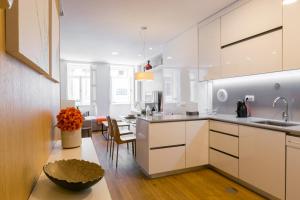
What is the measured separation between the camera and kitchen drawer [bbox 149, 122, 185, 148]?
106 inches

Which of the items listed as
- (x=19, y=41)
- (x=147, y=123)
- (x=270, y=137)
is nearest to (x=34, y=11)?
(x=19, y=41)

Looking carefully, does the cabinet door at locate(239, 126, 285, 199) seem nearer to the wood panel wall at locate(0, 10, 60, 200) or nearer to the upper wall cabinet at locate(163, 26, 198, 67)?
the upper wall cabinet at locate(163, 26, 198, 67)

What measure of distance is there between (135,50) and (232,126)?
384 centimetres

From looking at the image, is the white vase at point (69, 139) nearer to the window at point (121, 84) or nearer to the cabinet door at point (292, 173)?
the cabinet door at point (292, 173)

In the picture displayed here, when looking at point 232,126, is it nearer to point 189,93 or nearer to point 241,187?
point 241,187

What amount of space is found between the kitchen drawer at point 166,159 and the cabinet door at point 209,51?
4.71 feet

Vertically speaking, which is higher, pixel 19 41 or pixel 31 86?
pixel 19 41

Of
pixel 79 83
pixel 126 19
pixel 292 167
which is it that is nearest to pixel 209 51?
pixel 126 19

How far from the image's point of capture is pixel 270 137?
209cm

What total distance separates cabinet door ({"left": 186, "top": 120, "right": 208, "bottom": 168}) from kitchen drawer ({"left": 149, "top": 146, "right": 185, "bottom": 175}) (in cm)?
13

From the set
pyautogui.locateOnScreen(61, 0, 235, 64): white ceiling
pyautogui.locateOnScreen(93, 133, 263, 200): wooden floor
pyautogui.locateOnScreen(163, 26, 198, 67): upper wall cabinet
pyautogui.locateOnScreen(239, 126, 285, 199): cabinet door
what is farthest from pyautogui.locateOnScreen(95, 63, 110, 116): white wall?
pyautogui.locateOnScreen(239, 126, 285, 199): cabinet door

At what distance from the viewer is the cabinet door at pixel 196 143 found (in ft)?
9.61

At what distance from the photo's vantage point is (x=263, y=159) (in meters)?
2.17

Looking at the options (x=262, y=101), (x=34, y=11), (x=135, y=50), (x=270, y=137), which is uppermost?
(x=135, y=50)
